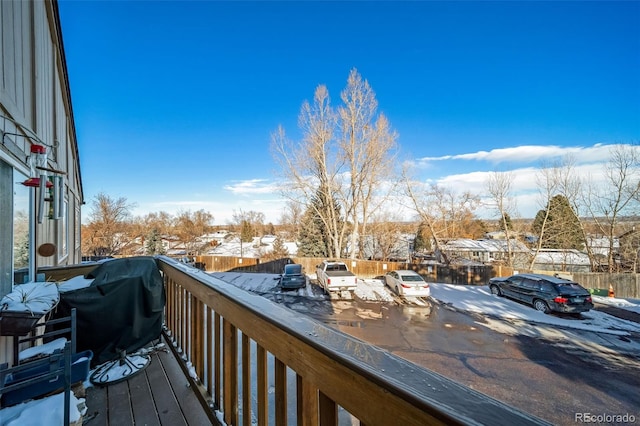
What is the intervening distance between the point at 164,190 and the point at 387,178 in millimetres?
19046

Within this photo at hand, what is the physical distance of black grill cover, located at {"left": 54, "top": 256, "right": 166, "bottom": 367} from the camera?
87.4 inches

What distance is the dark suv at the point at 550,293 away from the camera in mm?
8359

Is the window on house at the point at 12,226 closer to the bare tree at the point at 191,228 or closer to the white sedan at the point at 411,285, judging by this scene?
the white sedan at the point at 411,285

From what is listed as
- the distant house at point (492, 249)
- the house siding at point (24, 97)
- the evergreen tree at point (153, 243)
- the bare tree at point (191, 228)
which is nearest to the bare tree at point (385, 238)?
the distant house at point (492, 249)

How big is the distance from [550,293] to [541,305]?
540 mm

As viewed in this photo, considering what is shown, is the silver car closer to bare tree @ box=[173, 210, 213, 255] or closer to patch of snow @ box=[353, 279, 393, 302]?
patch of snow @ box=[353, 279, 393, 302]

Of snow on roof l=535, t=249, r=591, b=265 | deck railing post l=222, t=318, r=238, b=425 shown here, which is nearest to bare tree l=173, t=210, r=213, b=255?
deck railing post l=222, t=318, r=238, b=425

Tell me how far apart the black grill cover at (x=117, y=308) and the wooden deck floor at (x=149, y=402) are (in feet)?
1.35

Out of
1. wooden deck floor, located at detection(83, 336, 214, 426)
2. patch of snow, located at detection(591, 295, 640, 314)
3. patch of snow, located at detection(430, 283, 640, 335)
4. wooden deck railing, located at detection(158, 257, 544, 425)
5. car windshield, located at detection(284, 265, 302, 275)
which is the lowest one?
patch of snow, located at detection(591, 295, 640, 314)

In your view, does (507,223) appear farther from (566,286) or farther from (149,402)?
(149,402)

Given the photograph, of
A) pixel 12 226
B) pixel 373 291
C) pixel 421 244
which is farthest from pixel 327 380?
pixel 421 244

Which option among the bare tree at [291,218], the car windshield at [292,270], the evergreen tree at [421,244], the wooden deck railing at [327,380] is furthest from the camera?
the evergreen tree at [421,244]

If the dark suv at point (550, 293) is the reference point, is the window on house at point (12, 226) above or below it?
above

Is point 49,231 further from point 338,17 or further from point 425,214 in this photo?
point 425,214
